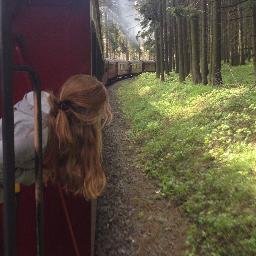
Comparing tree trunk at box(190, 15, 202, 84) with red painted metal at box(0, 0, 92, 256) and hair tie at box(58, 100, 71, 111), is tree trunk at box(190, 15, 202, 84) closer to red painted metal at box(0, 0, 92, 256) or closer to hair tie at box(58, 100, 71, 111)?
red painted metal at box(0, 0, 92, 256)

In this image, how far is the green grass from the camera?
6.39 meters

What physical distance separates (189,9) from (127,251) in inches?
608

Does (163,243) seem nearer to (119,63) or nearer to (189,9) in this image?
(189,9)

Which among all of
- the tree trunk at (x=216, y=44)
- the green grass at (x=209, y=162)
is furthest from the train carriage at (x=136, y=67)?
the green grass at (x=209, y=162)

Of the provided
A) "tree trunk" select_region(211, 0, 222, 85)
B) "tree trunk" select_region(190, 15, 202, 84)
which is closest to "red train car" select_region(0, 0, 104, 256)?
"tree trunk" select_region(211, 0, 222, 85)

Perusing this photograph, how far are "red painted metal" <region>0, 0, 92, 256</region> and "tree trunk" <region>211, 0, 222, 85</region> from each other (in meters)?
13.6

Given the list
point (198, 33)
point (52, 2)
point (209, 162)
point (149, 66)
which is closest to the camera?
point (52, 2)

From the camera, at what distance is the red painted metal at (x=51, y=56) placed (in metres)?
4.42

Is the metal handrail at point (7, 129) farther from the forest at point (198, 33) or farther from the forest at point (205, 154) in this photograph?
the forest at point (198, 33)

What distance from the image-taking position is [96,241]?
666 cm

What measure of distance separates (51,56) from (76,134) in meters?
1.80

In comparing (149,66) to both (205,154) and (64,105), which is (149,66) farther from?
(64,105)

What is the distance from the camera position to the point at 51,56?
4527 millimetres

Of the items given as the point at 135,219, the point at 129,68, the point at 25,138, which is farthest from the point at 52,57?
the point at 129,68
